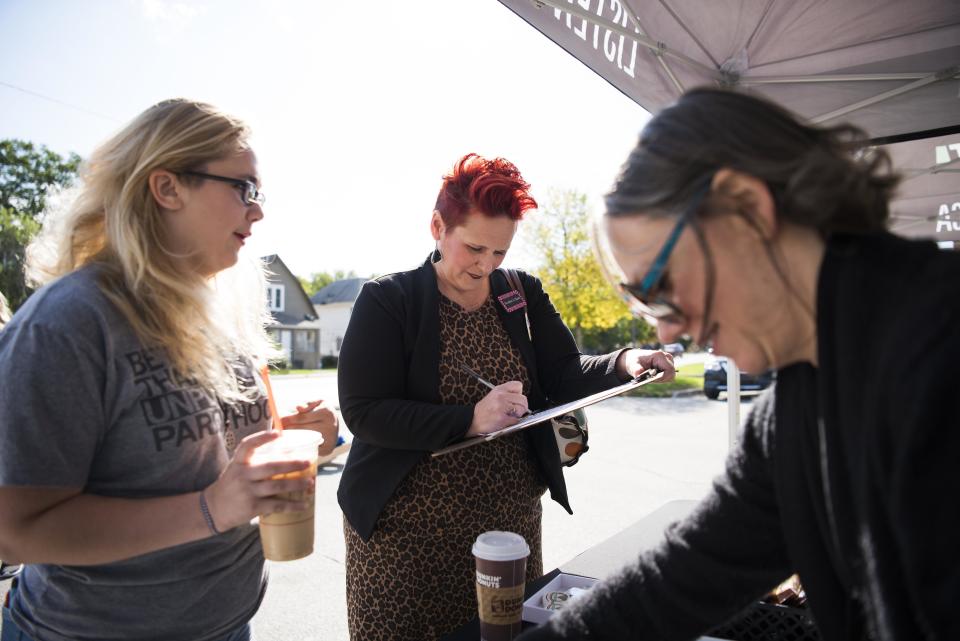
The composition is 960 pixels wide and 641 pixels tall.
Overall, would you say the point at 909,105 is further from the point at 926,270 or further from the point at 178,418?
the point at 178,418

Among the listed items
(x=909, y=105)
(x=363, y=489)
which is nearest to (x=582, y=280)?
(x=909, y=105)

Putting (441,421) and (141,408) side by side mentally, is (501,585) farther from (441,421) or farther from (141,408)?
(141,408)

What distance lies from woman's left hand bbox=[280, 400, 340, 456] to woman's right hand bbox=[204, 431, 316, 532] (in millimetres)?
490

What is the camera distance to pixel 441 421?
5.92ft

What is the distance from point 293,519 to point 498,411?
69 centimetres

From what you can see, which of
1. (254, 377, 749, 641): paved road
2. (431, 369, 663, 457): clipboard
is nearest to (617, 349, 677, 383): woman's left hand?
(431, 369, 663, 457): clipboard

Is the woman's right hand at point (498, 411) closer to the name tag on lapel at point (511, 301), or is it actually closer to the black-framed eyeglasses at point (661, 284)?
the name tag on lapel at point (511, 301)

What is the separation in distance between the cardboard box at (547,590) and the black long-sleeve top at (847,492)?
23 cm

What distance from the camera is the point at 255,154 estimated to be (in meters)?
1.44

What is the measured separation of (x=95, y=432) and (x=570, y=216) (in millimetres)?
19133

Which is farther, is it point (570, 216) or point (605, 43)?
point (570, 216)

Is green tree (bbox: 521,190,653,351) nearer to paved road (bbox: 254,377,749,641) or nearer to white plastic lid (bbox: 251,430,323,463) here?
paved road (bbox: 254,377,749,641)

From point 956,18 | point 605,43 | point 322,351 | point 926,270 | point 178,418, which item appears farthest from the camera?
point 322,351

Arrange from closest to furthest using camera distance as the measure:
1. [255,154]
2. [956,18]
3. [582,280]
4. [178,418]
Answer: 1. [178,418]
2. [255,154]
3. [956,18]
4. [582,280]
